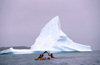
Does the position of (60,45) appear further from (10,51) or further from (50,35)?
(50,35)

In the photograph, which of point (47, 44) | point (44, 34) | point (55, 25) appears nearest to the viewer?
point (47, 44)

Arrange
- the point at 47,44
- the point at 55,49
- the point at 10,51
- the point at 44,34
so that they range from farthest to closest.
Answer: the point at 55,49, the point at 10,51, the point at 44,34, the point at 47,44

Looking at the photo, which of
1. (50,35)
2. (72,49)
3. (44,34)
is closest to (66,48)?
(72,49)

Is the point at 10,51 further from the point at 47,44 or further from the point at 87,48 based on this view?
the point at 87,48

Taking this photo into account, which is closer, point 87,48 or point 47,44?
point 47,44

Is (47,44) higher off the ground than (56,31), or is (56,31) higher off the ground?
(56,31)

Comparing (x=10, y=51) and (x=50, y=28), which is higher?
(x=50, y=28)

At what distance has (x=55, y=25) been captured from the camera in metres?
25.0

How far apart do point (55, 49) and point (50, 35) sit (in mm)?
12699

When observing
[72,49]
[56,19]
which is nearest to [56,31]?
[56,19]

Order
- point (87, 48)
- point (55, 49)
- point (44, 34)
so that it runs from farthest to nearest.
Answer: point (87, 48), point (55, 49), point (44, 34)

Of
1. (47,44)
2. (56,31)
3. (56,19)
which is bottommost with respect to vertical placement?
(47,44)

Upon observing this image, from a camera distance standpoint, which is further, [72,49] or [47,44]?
[72,49]

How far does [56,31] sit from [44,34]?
15.0 ft
